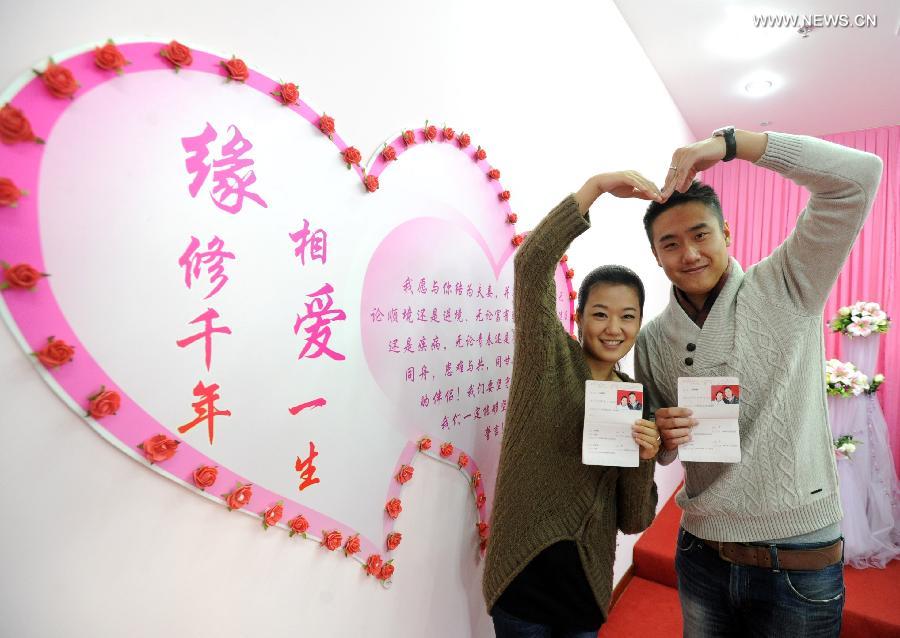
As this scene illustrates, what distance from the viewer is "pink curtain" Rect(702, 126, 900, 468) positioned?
3.42 metres

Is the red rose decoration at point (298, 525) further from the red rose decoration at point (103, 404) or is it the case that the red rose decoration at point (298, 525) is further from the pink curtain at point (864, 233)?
the pink curtain at point (864, 233)

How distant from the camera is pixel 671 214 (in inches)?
43.6

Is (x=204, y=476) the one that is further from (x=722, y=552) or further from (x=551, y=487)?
(x=722, y=552)

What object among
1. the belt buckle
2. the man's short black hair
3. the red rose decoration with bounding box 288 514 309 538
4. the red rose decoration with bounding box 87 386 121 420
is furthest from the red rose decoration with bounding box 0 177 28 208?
the belt buckle

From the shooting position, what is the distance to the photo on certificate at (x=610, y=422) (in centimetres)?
97

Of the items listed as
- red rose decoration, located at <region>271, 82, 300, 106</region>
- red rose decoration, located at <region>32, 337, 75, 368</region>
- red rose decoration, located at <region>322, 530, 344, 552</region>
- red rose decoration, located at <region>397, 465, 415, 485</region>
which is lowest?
red rose decoration, located at <region>322, 530, 344, 552</region>

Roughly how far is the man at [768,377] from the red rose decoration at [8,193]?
1064mm

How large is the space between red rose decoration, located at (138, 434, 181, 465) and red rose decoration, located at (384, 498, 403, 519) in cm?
49

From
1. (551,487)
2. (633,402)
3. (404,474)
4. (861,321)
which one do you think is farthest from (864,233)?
(404,474)

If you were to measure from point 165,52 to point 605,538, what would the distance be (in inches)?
47.4

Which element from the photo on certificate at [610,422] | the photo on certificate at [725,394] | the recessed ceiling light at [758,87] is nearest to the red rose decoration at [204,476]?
the photo on certificate at [610,422]

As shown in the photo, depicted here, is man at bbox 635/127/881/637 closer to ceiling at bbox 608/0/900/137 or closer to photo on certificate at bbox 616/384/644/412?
photo on certificate at bbox 616/384/644/412

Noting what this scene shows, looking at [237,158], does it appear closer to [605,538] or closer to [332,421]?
[332,421]

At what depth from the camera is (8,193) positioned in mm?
524
